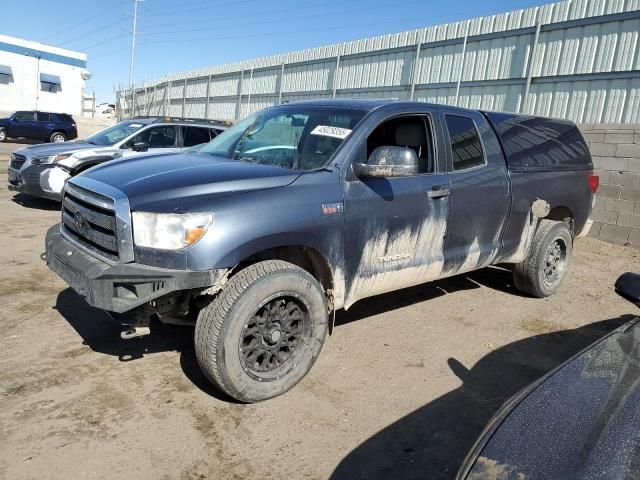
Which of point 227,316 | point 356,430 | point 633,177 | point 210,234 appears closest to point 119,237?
point 210,234

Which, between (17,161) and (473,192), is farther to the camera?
(17,161)

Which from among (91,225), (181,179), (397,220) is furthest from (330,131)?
(91,225)

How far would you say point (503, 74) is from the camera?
10.3m

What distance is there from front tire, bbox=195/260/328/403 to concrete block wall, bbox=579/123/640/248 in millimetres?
6805

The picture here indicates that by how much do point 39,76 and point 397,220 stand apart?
48460 millimetres

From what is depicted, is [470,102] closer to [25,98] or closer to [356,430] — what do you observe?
[356,430]

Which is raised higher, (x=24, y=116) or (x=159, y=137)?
(x=24, y=116)

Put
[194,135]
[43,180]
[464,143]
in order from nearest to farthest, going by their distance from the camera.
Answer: [464,143], [43,180], [194,135]

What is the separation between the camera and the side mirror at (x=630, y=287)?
103 inches

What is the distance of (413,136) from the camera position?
14.2 feet

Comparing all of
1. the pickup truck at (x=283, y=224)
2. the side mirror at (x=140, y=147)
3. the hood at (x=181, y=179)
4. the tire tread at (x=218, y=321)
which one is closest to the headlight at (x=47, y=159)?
the side mirror at (x=140, y=147)

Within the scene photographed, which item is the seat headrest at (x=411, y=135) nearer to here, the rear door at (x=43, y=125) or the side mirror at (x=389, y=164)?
the side mirror at (x=389, y=164)

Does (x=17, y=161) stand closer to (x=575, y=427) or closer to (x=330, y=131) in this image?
(x=330, y=131)

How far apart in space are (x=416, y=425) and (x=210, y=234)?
170 centimetres
